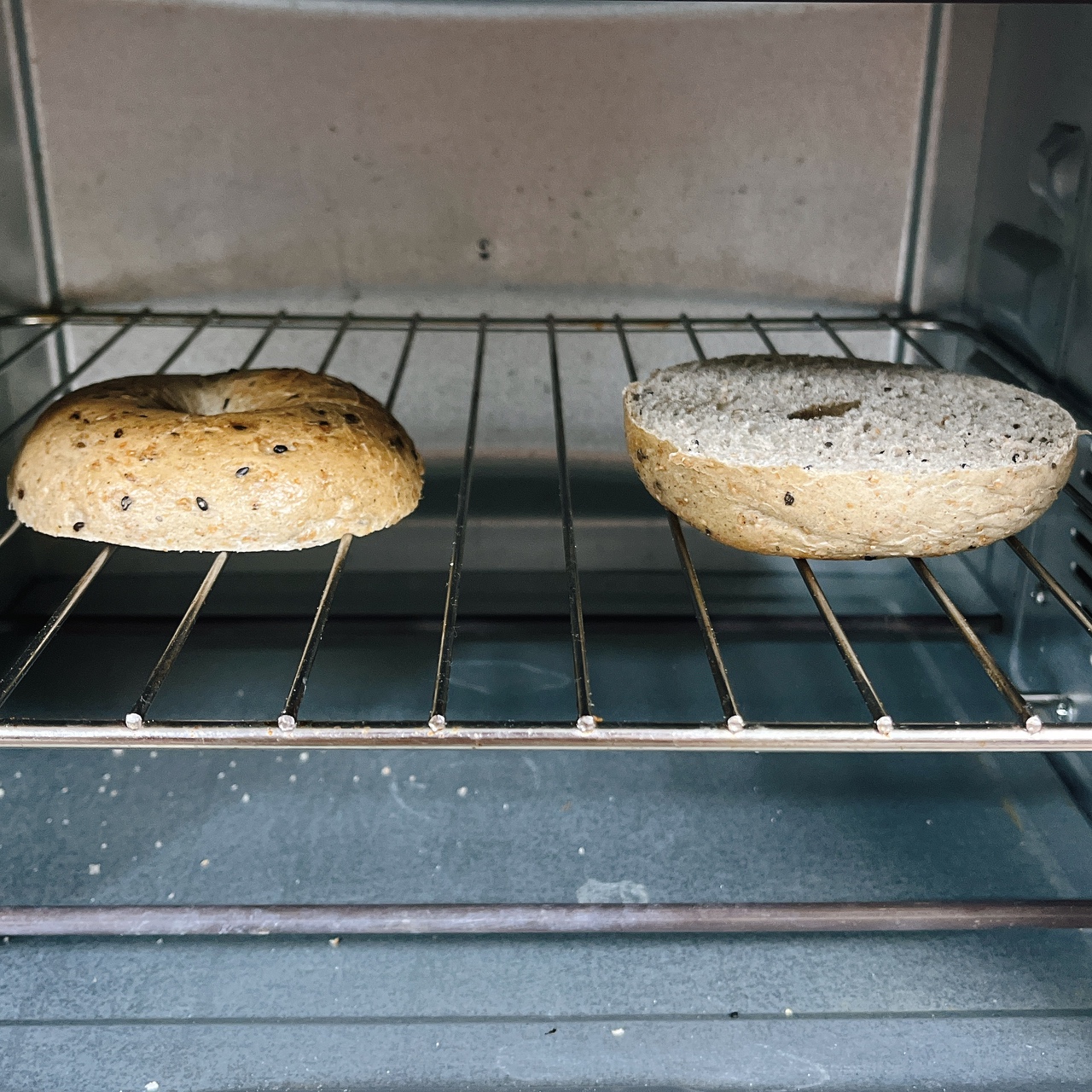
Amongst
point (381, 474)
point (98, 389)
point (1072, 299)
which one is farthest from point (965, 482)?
point (98, 389)

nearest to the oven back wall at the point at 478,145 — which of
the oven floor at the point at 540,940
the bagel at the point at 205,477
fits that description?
the bagel at the point at 205,477

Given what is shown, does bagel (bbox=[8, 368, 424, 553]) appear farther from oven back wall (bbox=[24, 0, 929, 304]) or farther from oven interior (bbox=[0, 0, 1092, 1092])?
oven back wall (bbox=[24, 0, 929, 304])

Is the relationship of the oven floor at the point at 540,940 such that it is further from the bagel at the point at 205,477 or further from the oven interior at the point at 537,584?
the bagel at the point at 205,477

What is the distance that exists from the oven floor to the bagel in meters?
0.31

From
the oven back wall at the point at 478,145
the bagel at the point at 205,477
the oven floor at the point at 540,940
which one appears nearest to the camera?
the oven floor at the point at 540,940

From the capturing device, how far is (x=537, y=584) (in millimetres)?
1559

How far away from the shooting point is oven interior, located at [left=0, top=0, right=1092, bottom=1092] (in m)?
0.97

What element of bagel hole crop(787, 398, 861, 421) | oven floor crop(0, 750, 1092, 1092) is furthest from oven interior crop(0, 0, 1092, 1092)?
bagel hole crop(787, 398, 861, 421)

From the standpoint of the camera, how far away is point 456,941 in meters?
1.04

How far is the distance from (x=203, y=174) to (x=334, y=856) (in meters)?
0.87

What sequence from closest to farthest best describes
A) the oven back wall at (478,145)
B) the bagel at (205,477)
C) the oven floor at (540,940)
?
the oven floor at (540,940) < the bagel at (205,477) < the oven back wall at (478,145)

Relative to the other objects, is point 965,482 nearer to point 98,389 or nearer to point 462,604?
point 462,604

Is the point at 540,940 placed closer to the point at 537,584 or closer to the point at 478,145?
the point at 537,584

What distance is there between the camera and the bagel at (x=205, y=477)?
1.04m
